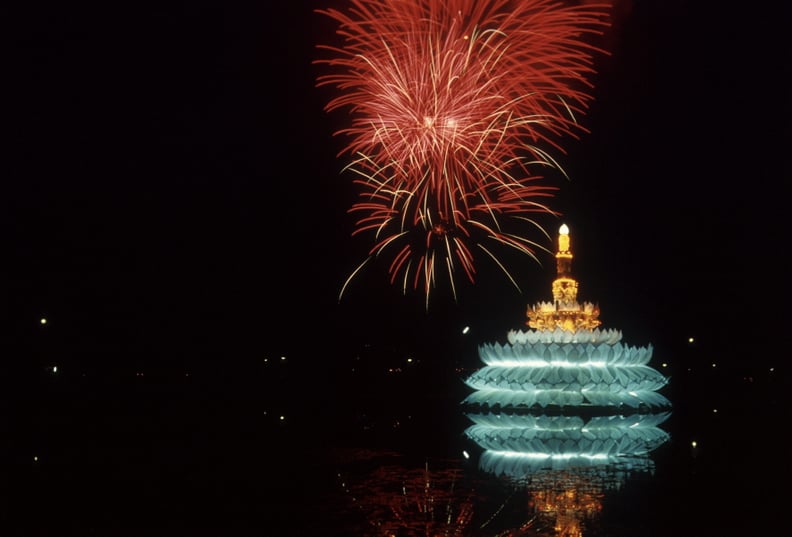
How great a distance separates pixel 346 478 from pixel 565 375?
42.9 feet

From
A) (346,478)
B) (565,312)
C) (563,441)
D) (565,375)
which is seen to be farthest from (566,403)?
(346,478)

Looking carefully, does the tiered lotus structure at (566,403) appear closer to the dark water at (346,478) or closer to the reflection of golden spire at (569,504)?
the reflection of golden spire at (569,504)

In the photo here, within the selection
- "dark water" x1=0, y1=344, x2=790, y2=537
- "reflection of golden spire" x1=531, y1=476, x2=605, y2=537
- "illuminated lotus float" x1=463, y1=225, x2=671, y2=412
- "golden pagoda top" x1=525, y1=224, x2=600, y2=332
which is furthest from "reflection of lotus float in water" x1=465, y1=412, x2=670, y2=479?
"golden pagoda top" x1=525, y1=224, x2=600, y2=332

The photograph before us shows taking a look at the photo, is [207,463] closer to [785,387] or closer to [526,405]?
[526,405]

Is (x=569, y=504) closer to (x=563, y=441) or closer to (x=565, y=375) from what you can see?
(x=563, y=441)

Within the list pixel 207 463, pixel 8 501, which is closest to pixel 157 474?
pixel 207 463

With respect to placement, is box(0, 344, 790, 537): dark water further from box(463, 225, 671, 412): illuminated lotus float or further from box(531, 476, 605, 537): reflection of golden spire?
box(463, 225, 671, 412): illuminated lotus float

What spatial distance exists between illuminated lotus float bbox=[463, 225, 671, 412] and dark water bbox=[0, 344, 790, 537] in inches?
55.6

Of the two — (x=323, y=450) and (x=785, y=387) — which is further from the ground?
(x=785, y=387)

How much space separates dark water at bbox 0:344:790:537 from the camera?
9.81 m

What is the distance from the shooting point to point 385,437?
19.3 m

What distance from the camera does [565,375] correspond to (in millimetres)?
24812

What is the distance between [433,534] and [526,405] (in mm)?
16469

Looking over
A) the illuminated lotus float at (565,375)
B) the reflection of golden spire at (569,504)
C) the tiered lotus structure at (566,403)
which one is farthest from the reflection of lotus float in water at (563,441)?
the reflection of golden spire at (569,504)
